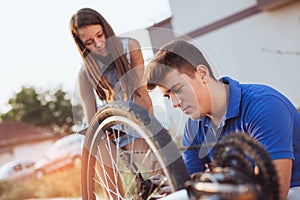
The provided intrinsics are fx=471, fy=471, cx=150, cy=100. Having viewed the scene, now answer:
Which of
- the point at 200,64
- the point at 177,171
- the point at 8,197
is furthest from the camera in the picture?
the point at 8,197

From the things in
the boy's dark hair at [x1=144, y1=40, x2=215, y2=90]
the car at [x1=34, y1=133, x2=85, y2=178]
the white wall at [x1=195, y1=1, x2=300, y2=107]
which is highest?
the boy's dark hair at [x1=144, y1=40, x2=215, y2=90]

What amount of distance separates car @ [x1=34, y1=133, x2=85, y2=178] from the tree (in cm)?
834

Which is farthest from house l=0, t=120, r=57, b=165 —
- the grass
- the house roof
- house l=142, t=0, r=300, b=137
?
house l=142, t=0, r=300, b=137

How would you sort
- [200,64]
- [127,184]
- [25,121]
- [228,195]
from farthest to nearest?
[25,121] → [127,184] → [200,64] → [228,195]

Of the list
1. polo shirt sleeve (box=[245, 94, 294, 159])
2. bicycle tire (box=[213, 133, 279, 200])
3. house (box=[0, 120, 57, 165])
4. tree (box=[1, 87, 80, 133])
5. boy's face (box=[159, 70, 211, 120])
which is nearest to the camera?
bicycle tire (box=[213, 133, 279, 200])

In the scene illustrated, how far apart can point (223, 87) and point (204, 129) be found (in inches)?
5.9

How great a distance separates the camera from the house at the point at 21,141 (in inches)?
627

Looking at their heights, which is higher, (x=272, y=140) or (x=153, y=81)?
(x=153, y=81)

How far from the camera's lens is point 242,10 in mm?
5105

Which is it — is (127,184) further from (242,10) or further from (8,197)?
(8,197)

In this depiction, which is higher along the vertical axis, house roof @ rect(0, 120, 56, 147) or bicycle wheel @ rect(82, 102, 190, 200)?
bicycle wheel @ rect(82, 102, 190, 200)

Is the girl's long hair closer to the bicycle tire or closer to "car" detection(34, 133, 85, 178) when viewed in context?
the bicycle tire

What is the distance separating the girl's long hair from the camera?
187cm

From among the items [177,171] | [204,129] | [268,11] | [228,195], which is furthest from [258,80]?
[228,195]
